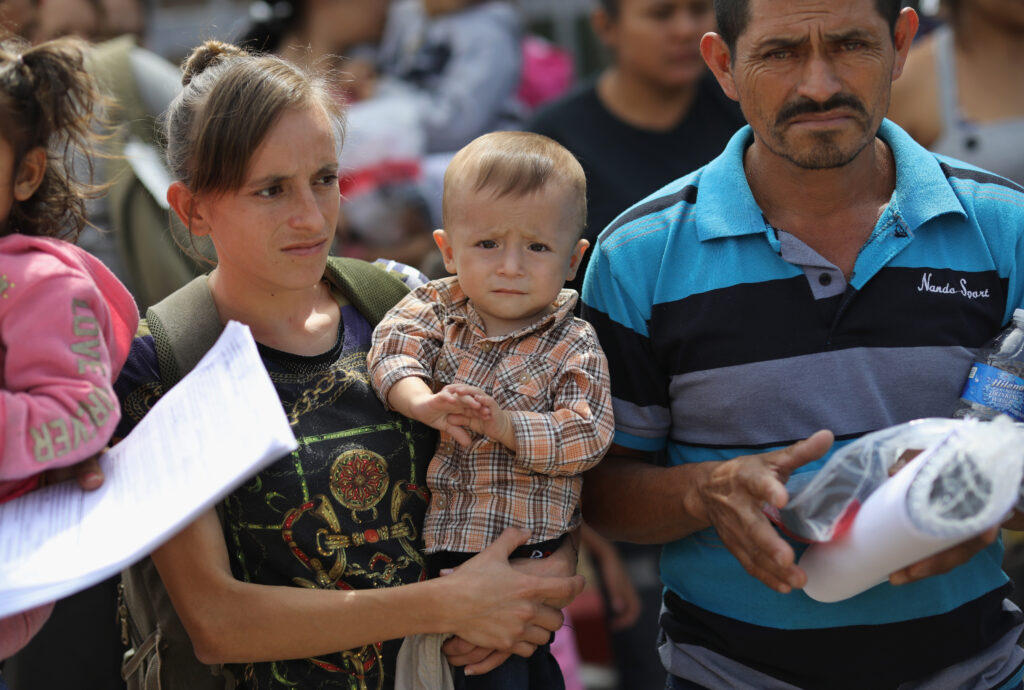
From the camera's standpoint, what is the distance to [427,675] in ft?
6.85

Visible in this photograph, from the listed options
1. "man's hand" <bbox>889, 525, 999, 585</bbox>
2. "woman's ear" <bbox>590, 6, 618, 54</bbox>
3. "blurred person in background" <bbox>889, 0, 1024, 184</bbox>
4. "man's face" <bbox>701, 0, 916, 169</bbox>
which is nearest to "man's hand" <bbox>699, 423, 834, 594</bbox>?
"man's hand" <bbox>889, 525, 999, 585</bbox>

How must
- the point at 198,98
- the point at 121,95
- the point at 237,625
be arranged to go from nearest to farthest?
the point at 237,625
the point at 198,98
the point at 121,95

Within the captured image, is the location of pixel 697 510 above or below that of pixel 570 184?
below

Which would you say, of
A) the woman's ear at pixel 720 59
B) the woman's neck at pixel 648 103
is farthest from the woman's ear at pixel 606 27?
the woman's ear at pixel 720 59

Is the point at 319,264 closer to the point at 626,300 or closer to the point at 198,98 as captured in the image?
the point at 198,98

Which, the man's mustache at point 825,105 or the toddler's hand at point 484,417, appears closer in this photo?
the toddler's hand at point 484,417

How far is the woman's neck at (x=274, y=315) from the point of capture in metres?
2.18

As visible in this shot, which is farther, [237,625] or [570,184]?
[570,184]

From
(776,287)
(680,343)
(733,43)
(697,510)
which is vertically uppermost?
(733,43)

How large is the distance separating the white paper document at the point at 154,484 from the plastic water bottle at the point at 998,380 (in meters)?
1.20

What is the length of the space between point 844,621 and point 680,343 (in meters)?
→ 0.59

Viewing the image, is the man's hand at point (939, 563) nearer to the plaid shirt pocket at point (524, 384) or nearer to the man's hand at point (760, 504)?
the man's hand at point (760, 504)

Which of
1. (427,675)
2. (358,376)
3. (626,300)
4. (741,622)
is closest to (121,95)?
(358,376)

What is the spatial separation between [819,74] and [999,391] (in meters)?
0.66
